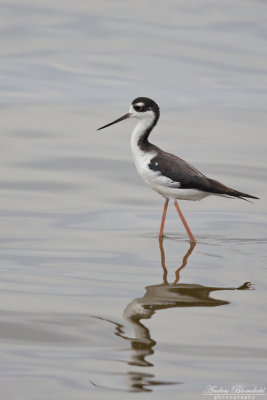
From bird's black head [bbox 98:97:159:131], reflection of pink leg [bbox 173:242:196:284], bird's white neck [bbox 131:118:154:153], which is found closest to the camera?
reflection of pink leg [bbox 173:242:196:284]

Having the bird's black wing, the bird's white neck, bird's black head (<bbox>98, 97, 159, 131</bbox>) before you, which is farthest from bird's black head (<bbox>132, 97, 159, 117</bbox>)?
the bird's black wing

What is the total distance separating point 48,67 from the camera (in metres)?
17.1

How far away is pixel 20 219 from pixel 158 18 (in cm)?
1077

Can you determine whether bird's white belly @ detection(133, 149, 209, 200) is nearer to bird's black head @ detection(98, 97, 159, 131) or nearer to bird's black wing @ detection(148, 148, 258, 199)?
bird's black wing @ detection(148, 148, 258, 199)

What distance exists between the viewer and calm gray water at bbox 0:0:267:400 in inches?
251

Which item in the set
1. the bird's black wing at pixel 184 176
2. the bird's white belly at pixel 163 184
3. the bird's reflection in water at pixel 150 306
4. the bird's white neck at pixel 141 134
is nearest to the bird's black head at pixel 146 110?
the bird's white neck at pixel 141 134

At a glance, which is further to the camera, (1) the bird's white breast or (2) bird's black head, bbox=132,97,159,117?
(2) bird's black head, bbox=132,97,159,117

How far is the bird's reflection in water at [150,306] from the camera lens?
6062mm

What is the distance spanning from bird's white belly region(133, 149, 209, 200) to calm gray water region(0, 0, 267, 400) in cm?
45

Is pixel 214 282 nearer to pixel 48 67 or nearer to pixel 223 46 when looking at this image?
pixel 48 67

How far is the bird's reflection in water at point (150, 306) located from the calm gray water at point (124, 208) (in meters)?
0.02

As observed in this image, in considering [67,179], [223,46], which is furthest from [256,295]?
[223,46]

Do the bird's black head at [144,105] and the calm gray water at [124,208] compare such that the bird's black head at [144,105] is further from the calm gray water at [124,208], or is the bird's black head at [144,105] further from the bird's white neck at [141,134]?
the calm gray water at [124,208]

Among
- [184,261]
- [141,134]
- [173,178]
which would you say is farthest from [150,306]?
[141,134]
